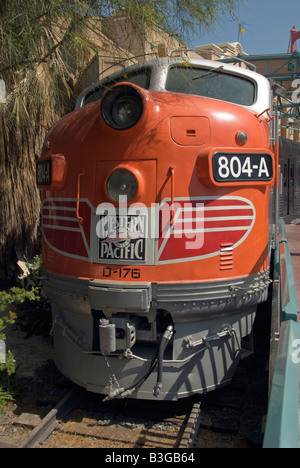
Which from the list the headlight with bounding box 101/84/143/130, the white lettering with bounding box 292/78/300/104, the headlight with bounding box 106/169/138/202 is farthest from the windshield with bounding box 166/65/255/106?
the white lettering with bounding box 292/78/300/104

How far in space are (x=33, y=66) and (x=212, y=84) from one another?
253 centimetres

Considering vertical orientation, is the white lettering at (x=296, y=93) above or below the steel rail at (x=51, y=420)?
above

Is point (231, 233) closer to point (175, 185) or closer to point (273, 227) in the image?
point (175, 185)

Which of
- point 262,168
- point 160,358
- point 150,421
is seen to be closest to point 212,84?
point 262,168

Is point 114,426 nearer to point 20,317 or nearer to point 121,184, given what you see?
point 121,184

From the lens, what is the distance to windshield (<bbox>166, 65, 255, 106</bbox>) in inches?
161

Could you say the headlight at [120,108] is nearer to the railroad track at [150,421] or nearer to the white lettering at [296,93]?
the railroad track at [150,421]

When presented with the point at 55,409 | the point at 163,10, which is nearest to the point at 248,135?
the point at 163,10

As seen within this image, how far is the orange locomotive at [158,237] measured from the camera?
3486mm

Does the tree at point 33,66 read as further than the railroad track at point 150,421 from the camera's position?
Yes

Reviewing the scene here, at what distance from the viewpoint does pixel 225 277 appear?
3.64 meters

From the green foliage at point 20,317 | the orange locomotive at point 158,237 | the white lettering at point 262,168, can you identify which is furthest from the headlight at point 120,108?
the green foliage at point 20,317

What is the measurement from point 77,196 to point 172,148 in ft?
3.00
